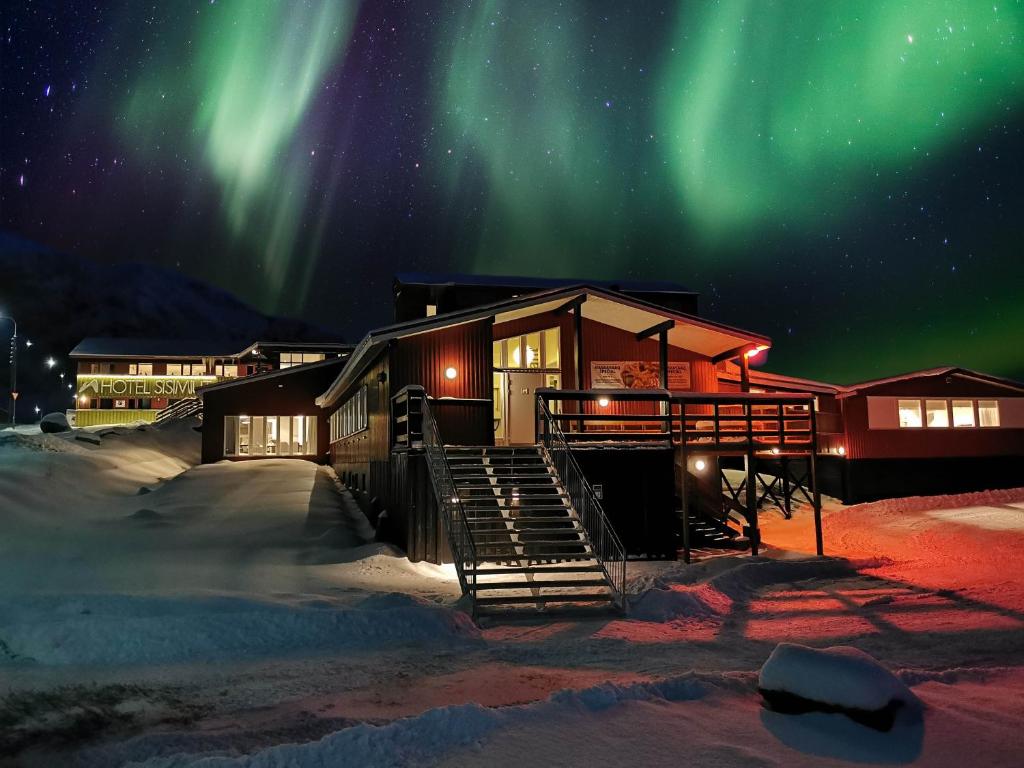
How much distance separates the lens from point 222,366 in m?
65.8

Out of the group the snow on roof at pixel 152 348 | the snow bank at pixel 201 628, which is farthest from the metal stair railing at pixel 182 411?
the snow bank at pixel 201 628

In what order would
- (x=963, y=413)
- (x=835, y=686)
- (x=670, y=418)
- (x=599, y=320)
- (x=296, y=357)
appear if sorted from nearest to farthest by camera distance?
(x=835, y=686) → (x=670, y=418) → (x=599, y=320) → (x=963, y=413) → (x=296, y=357)

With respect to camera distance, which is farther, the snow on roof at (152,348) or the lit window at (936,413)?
the snow on roof at (152,348)

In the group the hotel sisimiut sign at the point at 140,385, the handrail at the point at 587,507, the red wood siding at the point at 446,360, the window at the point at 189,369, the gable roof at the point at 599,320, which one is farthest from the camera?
the window at the point at 189,369

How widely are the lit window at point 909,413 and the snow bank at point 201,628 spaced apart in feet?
79.3

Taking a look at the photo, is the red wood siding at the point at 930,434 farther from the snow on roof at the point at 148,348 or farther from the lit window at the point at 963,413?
the snow on roof at the point at 148,348

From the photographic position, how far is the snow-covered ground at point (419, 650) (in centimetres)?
580

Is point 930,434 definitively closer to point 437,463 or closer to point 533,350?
point 533,350

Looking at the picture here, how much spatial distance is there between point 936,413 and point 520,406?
1881 cm

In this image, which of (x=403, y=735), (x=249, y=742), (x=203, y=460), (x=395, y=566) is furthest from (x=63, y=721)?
(x=203, y=460)

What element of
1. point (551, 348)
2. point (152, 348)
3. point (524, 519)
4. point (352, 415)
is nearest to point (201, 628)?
point (524, 519)

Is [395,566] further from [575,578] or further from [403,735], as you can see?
[403,735]

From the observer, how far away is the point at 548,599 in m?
11.5

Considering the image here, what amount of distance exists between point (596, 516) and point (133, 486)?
18.0 metres
